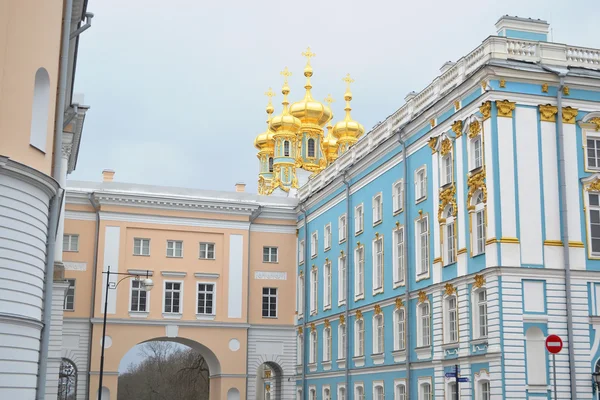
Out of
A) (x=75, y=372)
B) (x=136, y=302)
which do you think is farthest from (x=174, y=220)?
(x=75, y=372)

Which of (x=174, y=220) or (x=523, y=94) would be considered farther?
(x=174, y=220)

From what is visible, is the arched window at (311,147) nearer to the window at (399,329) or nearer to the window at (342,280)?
the window at (342,280)

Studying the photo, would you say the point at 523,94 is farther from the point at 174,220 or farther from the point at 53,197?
the point at 174,220

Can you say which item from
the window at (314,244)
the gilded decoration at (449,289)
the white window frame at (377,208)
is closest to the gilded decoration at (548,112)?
the gilded decoration at (449,289)

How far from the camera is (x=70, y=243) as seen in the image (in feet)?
148

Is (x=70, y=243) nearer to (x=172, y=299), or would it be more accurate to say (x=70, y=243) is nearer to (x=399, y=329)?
(x=172, y=299)

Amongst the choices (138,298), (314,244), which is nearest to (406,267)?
(314,244)

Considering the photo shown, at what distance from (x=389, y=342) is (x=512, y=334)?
31.6 feet

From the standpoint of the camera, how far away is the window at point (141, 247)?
152ft

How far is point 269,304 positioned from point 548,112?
2334 cm

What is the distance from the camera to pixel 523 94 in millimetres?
28109

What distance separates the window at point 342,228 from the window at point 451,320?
11790 mm

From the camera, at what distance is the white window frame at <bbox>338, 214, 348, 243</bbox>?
137 ft

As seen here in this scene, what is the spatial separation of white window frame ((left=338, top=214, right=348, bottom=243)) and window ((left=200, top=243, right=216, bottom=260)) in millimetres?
8127
